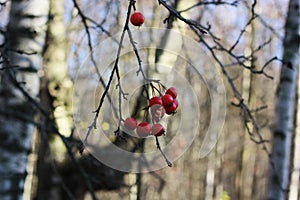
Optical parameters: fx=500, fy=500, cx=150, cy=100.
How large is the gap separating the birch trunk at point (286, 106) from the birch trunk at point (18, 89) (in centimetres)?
120

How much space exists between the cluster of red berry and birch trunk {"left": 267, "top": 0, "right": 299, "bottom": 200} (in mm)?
1457

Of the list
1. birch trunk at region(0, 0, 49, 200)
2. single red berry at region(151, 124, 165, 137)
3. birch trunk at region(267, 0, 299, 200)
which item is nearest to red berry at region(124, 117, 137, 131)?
single red berry at region(151, 124, 165, 137)

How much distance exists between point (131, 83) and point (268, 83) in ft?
48.2

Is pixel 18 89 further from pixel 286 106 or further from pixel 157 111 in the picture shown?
pixel 286 106

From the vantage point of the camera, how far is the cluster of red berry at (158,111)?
1.08 m

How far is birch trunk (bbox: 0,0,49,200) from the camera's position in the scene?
6.63 ft

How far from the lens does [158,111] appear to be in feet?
3.65

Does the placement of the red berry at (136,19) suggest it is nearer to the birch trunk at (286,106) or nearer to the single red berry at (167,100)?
the single red berry at (167,100)

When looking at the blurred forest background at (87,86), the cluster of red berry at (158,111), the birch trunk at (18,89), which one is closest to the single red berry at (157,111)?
the cluster of red berry at (158,111)

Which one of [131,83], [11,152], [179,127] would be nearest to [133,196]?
[11,152]

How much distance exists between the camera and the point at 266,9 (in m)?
9.41

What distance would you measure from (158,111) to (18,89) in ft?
3.66

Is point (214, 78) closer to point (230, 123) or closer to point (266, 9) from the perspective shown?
point (266, 9)

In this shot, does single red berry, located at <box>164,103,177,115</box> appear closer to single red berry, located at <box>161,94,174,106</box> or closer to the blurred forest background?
single red berry, located at <box>161,94,174,106</box>
